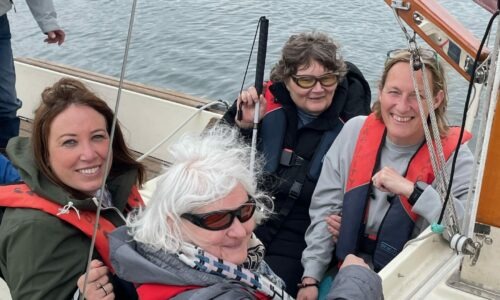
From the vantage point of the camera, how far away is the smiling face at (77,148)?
1.60m

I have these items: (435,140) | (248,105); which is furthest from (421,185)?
(248,105)

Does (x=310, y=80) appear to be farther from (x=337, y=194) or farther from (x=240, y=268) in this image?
(x=240, y=268)

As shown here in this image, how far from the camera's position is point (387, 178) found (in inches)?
70.0

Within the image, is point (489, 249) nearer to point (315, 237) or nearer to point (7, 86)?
point (315, 237)

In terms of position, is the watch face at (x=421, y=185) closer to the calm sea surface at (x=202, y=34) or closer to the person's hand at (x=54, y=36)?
the person's hand at (x=54, y=36)

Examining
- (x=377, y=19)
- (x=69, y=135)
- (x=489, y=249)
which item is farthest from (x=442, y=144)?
(x=377, y=19)

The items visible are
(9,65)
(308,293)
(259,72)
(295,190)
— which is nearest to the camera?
(308,293)

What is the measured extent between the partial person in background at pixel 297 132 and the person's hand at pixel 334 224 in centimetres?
19

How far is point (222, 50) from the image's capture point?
7.65 m

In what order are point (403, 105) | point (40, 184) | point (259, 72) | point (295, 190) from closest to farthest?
point (40, 184) → point (403, 105) → point (295, 190) → point (259, 72)

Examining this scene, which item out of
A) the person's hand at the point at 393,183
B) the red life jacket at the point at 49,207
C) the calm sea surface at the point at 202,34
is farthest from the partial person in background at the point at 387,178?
the calm sea surface at the point at 202,34

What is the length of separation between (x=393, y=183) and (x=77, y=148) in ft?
2.92

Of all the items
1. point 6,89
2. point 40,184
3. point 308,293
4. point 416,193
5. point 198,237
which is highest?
point 198,237

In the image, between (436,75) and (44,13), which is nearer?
(436,75)
